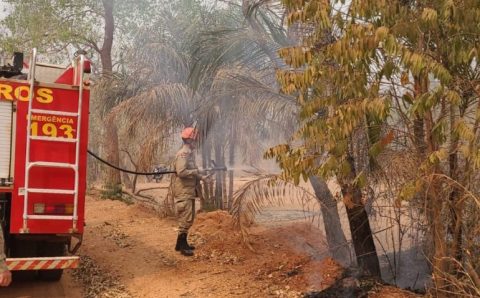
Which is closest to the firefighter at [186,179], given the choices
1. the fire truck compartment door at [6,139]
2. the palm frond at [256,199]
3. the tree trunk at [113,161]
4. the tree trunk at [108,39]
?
the palm frond at [256,199]

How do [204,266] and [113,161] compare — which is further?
[113,161]

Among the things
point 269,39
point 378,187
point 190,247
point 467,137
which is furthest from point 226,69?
point 467,137

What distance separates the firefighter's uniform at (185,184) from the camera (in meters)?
7.58

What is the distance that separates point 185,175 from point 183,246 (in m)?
1.20

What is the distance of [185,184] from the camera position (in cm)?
774

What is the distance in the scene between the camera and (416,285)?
766cm

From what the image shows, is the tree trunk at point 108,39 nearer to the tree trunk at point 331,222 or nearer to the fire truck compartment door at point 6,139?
the tree trunk at point 331,222

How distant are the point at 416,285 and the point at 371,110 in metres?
4.32

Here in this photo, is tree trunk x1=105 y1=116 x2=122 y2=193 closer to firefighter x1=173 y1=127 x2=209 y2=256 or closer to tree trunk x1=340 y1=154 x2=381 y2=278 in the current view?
Result: firefighter x1=173 y1=127 x2=209 y2=256

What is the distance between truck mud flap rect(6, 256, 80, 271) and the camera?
5578mm

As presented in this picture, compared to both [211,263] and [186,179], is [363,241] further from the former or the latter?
[186,179]

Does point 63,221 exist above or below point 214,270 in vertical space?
above

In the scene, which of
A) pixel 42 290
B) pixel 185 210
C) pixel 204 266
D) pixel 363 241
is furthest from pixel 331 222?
pixel 42 290

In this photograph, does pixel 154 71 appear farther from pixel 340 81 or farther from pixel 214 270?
pixel 340 81
